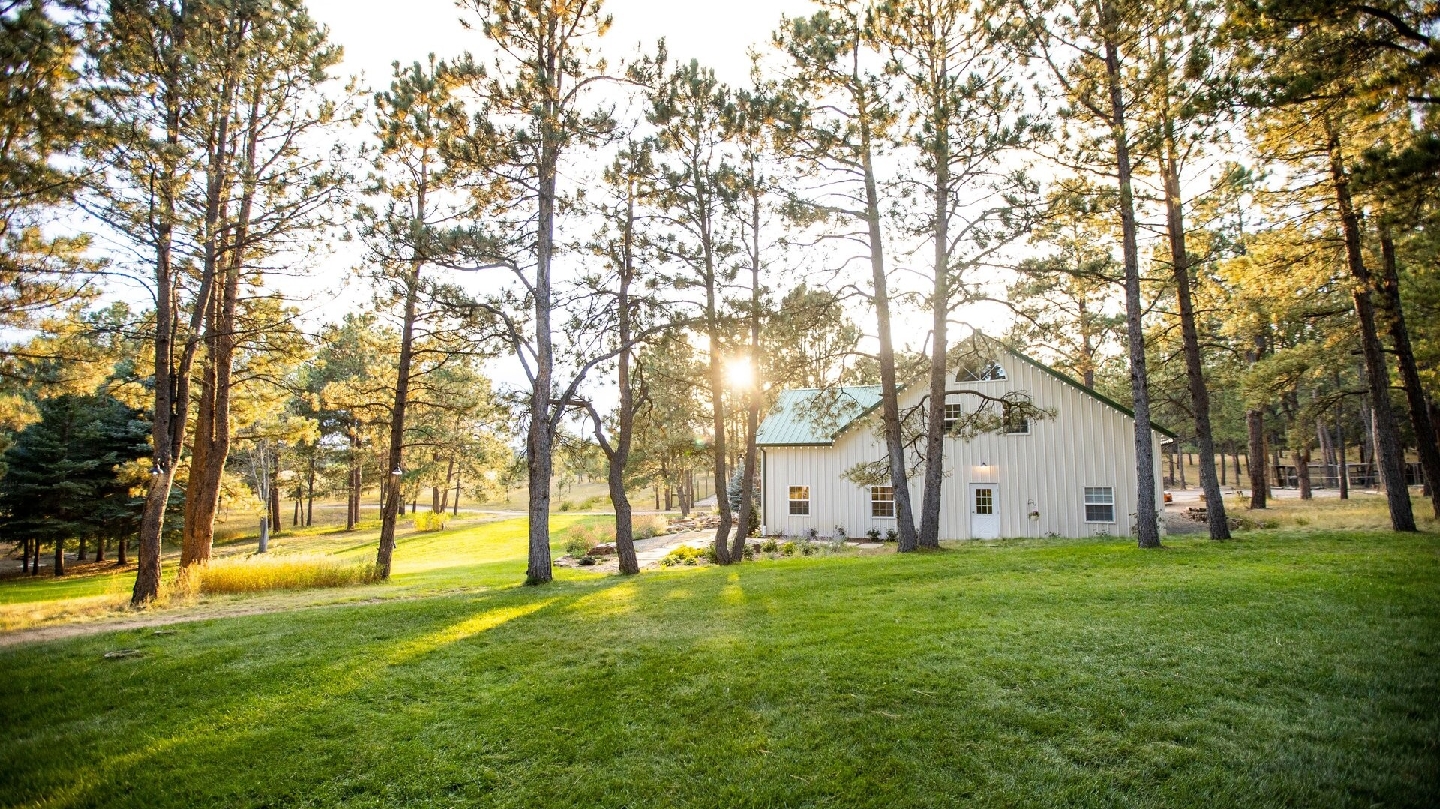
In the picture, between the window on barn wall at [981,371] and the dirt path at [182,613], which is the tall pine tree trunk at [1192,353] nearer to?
the window on barn wall at [981,371]

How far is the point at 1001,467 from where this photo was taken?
20.1m

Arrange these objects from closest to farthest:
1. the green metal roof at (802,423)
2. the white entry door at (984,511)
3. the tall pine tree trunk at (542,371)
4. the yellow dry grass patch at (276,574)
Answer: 1. the tall pine tree trunk at (542,371)
2. the yellow dry grass patch at (276,574)
3. the white entry door at (984,511)
4. the green metal roof at (802,423)

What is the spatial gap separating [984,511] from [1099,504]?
3289 mm

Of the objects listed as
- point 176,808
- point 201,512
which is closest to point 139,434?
point 201,512

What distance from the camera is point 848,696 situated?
488cm

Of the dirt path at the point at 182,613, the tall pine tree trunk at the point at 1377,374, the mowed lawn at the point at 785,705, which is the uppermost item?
the tall pine tree trunk at the point at 1377,374

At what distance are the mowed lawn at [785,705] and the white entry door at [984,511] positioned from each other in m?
11.7

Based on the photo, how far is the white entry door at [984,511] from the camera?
20.0m

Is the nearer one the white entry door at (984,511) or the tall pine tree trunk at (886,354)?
the tall pine tree trunk at (886,354)

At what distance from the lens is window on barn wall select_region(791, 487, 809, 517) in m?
22.8

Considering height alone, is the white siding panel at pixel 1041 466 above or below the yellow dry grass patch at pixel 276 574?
above

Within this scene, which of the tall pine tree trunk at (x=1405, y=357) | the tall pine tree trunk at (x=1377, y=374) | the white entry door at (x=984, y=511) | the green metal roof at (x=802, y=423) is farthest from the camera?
the green metal roof at (x=802, y=423)

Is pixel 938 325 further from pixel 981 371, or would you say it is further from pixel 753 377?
pixel 981 371

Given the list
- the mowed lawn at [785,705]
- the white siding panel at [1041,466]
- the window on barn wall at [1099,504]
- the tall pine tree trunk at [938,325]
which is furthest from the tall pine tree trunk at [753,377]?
the window on barn wall at [1099,504]
